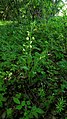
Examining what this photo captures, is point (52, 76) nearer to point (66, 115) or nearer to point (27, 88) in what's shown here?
point (27, 88)

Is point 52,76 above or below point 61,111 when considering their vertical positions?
above

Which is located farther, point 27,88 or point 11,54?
point 11,54

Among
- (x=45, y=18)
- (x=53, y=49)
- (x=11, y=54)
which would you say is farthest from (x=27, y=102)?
(x=45, y=18)

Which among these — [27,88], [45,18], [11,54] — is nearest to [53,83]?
[27,88]

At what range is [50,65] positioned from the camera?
345 cm

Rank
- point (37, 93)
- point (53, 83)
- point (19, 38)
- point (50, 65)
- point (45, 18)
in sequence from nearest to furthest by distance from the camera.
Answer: point (37, 93) → point (53, 83) → point (50, 65) → point (19, 38) → point (45, 18)

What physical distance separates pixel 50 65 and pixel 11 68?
0.69 metres

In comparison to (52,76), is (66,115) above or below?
below

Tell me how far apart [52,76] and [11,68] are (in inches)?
26.7

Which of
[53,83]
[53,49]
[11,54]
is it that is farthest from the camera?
[53,49]

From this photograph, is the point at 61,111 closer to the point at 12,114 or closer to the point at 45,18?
the point at 12,114

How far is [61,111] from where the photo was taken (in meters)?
2.57

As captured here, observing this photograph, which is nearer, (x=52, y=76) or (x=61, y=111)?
(x=61, y=111)

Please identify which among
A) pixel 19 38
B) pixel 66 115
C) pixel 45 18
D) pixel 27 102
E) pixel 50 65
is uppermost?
pixel 45 18
